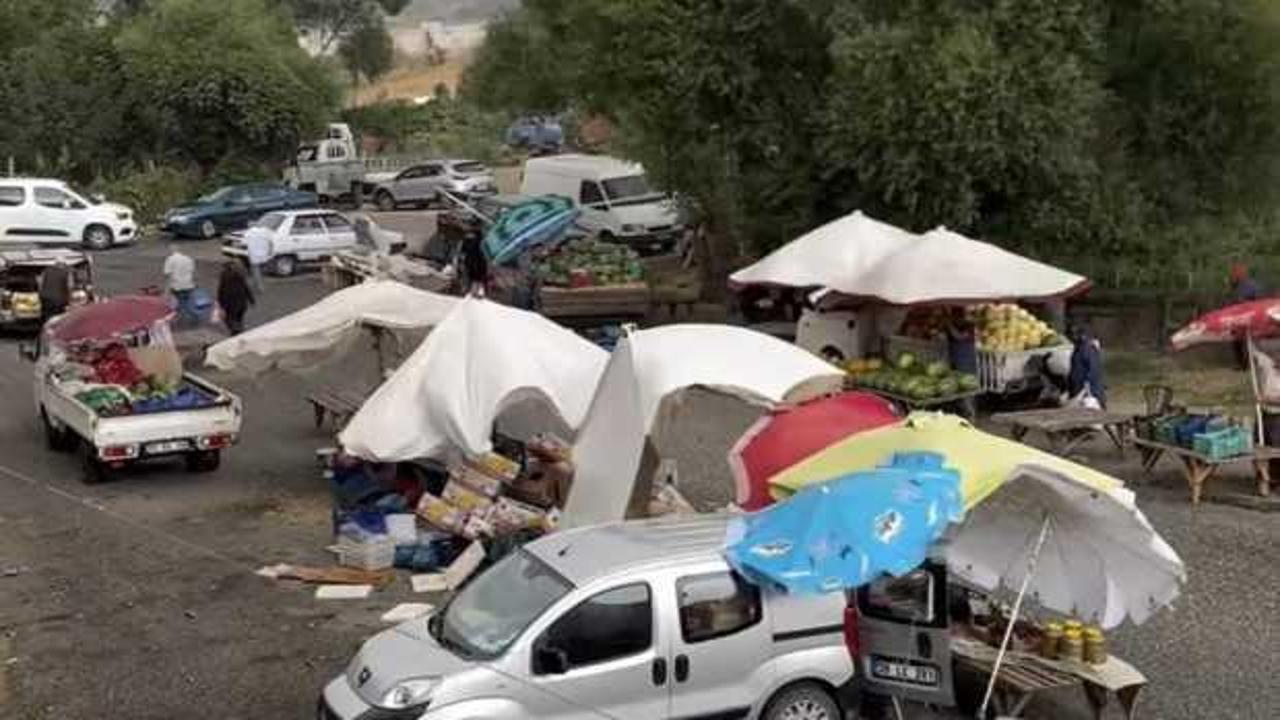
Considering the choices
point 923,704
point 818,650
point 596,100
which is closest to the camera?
point 818,650

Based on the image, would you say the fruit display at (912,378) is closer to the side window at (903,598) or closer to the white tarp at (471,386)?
the white tarp at (471,386)

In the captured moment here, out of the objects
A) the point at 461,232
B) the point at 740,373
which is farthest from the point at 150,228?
the point at 740,373

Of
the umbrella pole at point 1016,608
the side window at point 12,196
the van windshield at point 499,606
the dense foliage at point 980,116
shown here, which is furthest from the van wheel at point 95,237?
the umbrella pole at point 1016,608

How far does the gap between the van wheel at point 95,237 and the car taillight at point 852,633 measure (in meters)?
35.8

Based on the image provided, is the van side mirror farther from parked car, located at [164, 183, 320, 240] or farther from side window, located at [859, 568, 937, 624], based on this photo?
parked car, located at [164, 183, 320, 240]

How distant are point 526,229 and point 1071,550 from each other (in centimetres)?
1896

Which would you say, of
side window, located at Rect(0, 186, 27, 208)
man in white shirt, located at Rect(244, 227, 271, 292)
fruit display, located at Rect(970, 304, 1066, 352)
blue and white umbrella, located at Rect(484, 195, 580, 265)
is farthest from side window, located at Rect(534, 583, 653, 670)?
side window, located at Rect(0, 186, 27, 208)

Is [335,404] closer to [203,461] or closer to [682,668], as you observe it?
[203,461]

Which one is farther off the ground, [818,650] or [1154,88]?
[1154,88]

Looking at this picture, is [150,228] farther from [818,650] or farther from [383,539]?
[818,650]

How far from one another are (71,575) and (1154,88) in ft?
61.9

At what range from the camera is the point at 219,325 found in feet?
97.8

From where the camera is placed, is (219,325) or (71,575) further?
(219,325)

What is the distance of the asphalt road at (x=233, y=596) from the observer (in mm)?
12586
